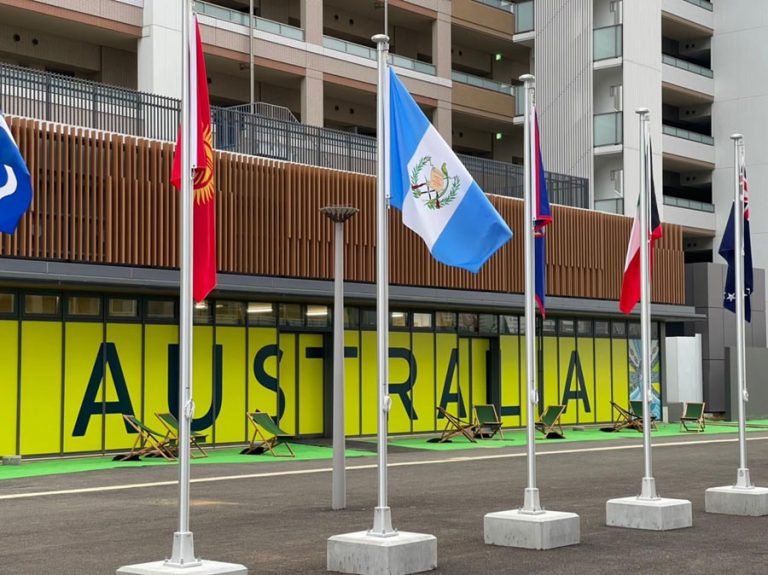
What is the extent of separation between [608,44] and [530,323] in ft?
116

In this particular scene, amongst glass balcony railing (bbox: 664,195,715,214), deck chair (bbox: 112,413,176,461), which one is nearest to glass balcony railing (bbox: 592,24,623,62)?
glass balcony railing (bbox: 664,195,715,214)

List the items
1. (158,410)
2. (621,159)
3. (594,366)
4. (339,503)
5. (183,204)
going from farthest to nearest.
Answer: (621,159) → (594,366) → (158,410) → (339,503) → (183,204)

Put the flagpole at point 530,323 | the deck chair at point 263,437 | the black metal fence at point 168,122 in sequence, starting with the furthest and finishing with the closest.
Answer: the deck chair at point 263,437 → the black metal fence at point 168,122 → the flagpole at point 530,323

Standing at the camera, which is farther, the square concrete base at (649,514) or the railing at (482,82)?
the railing at (482,82)

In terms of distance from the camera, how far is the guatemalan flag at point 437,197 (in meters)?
11.4

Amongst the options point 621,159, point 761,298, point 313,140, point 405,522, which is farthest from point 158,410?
point 761,298

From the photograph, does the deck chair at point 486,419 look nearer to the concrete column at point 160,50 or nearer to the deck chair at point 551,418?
the deck chair at point 551,418

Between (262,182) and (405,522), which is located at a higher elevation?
(262,182)

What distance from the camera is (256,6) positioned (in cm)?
4197

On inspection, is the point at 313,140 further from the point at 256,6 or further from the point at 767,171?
the point at 767,171

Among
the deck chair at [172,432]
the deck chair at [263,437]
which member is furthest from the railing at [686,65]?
the deck chair at [172,432]

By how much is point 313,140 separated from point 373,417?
6.91 m

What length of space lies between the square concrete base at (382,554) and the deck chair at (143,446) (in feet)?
43.6

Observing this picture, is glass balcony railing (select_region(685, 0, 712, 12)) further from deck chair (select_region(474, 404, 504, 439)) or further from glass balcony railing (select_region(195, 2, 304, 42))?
deck chair (select_region(474, 404, 504, 439))
